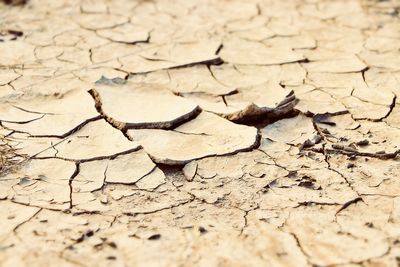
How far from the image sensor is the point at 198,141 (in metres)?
2.20

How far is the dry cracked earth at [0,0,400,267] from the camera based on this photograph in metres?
1.66

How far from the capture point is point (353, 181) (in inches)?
77.0

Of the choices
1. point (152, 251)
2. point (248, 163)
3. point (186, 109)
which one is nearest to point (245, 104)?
point (186, 109)

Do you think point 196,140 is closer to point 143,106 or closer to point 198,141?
point 198,141

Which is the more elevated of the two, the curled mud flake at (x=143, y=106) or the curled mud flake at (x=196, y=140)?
the curled mud flake at (x=143, y=106)

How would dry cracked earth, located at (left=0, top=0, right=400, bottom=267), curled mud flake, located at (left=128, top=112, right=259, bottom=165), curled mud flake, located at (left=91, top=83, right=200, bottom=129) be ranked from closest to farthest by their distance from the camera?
1. dry cracked earth, located at (left=0, top=0, right=400, bottom=267)
2. curled mud flake, located at (left=128, top=112, right=259, bottom=165)
3. curled mud flake, located at (left=91, top=83, right=200, bottom=129)

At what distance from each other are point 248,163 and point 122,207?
Result: 508mm

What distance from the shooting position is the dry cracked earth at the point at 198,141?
166cm

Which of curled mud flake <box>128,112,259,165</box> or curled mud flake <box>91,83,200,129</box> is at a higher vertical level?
curled mud flake <box>91,83,200,129</box>

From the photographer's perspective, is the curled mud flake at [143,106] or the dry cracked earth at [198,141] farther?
the curled mud flake at [143,106]

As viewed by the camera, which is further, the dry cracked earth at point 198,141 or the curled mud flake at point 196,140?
the curled mud flake at point 196,140

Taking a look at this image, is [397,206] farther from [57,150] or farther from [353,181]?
[57,150]

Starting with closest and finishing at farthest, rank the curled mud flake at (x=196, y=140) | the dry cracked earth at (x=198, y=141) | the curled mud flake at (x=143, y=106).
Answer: the dry cracked earth at (x=198, y=141)
the curled mud flake at (x=196, y=140)
the curled mud flake at (x=143, y=106)

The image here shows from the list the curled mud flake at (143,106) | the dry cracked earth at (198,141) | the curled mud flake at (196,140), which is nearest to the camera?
the dry cracked earth at (198,141)
